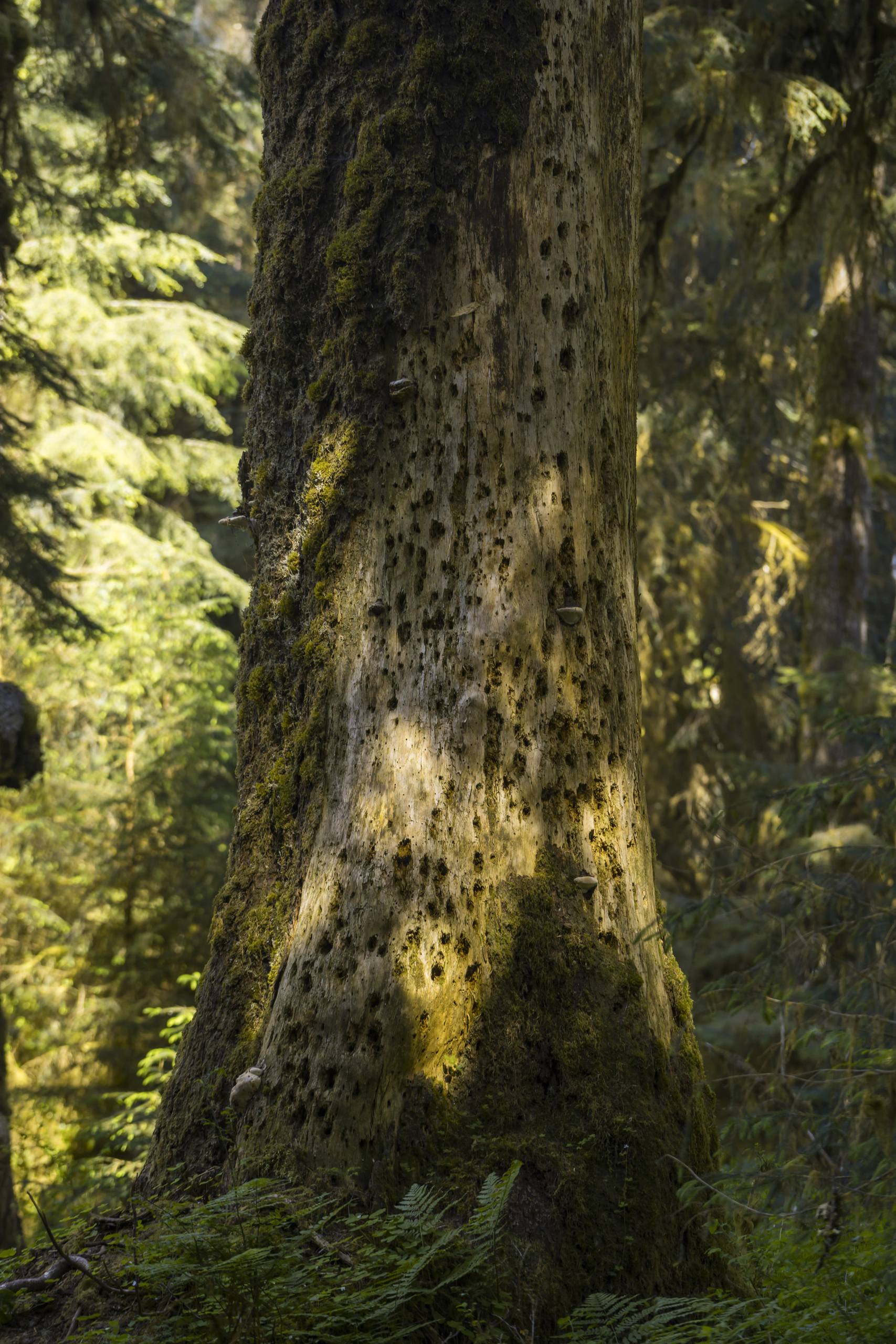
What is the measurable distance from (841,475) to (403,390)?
26.3 ft

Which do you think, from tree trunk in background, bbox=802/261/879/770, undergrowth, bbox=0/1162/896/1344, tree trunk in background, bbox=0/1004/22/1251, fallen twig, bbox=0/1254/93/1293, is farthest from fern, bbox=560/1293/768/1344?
tree trunk in background, bbox=802/261/879/770

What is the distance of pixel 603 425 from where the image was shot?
291cm

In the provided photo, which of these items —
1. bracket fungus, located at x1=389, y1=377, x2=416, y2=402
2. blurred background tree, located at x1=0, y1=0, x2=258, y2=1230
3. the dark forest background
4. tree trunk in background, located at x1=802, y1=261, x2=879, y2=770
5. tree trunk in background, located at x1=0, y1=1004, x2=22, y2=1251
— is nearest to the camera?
bracket fungus, located at x1=389, y1=377, x2=416, y2=402

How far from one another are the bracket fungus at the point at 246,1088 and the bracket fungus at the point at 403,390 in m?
1.74

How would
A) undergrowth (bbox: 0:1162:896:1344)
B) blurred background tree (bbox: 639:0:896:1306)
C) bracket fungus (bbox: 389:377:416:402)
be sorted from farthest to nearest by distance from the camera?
1. blurred background tree (bbox: 639:0:896:1306)
2. bracket fungus (bbox: 389:377:416:402)
3. undergrowth (bbox: 0:1162:896:1344)

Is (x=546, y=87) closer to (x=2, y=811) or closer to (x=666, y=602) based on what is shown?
(x=666, y=602)

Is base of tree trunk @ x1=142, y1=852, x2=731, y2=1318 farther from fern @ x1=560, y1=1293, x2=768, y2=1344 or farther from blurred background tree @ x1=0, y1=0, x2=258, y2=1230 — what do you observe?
blurred background tree @ x1=0, y1=0, x2=258, y2=1230

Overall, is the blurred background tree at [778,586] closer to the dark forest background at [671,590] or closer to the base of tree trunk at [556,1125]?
the dark forest background at [671,590]

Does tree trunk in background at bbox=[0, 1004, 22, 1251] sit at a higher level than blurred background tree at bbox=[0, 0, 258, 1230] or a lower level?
lower

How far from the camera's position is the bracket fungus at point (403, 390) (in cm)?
278

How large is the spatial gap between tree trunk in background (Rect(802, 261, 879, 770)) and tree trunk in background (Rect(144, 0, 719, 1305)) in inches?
283

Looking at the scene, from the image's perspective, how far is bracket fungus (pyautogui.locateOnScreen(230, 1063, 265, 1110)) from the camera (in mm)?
2484

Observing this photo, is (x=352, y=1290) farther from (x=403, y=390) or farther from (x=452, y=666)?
(x=403, y=390)

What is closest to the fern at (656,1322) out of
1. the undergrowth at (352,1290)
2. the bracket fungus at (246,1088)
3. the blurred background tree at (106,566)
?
the undergrowth at (352,1290)
